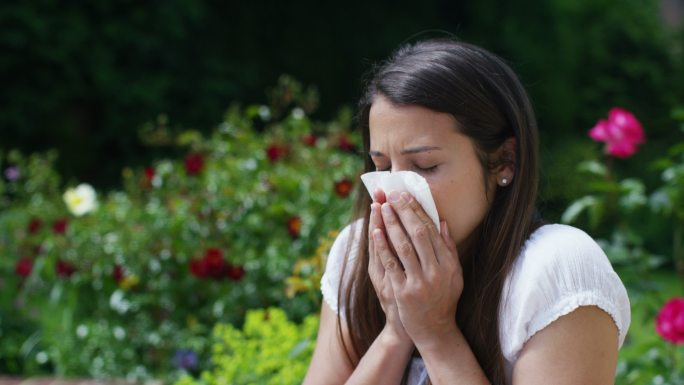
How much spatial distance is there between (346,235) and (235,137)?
89.8 inches

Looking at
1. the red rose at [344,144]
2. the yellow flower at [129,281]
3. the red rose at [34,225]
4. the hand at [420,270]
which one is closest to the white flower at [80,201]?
the red rose at [34,225]

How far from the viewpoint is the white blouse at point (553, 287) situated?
1683 millimetres

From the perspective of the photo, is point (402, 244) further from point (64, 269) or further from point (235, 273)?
point (64, 269)

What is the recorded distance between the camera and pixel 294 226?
3.74 m

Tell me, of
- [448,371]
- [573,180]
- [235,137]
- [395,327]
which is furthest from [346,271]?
[573,180]

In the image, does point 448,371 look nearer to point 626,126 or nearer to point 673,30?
point 626,126

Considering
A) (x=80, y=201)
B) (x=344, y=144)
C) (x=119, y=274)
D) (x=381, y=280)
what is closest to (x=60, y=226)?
(x=80, y=201)

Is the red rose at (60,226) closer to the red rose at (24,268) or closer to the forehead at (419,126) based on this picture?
the red rose at (24,268)

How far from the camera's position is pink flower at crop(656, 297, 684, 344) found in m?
2.87

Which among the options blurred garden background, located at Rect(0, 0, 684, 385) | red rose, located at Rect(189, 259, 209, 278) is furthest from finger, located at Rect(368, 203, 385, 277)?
red rose, located at Rect(189, 259, 209, 278)

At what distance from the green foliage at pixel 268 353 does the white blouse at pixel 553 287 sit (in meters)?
1.15

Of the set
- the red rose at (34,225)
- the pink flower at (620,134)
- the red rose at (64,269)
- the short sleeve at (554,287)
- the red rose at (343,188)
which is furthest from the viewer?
the red rose at (34,225)

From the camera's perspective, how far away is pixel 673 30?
37.6ft

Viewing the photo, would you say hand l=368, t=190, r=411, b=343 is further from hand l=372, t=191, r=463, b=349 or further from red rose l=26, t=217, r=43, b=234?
red rose l=26, t=217, r=43, b=234
